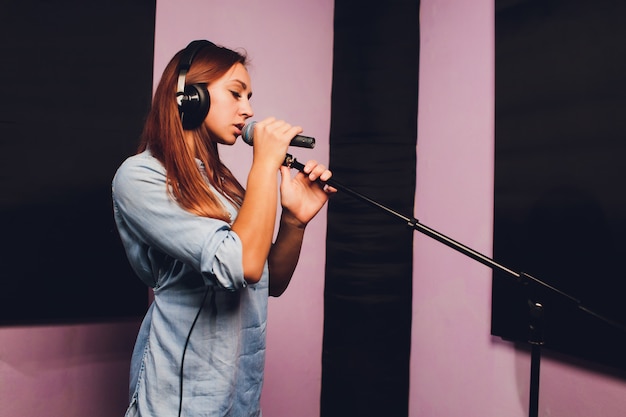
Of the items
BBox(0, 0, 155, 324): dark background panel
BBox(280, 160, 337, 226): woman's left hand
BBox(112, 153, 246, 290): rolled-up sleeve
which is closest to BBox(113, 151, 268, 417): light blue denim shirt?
BBox(112, 153, 246, 290): rolled-up sleeve

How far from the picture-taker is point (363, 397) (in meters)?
1.83

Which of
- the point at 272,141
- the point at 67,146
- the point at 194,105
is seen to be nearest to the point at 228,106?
the point at 194,105

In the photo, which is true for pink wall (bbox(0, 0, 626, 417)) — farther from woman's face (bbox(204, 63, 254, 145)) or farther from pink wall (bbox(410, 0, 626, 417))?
woman's face (bbox(204, 63, 254, 145))

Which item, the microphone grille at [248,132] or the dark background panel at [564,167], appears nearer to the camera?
the microphone grille at [248,132]

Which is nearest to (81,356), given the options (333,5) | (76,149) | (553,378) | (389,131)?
(76,149)

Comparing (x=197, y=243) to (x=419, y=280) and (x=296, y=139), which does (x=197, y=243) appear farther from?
(x=419, y=280)

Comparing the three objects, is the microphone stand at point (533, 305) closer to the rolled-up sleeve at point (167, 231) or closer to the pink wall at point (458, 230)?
the rolled-up sleeve at point (167, 231)

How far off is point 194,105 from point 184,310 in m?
0.47

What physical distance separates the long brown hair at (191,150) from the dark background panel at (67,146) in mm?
539

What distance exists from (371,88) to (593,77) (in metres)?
0.84

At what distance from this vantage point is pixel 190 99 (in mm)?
1032

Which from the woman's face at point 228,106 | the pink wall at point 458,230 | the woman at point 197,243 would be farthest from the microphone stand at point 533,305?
the pink wall at point 458,230

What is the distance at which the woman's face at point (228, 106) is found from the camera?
1095 mm

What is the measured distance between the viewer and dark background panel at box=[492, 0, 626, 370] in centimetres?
123
